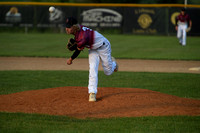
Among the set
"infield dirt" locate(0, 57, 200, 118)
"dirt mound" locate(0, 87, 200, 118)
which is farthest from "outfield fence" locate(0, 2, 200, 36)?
"dirt mound" locate(0, 87, 200, 118)

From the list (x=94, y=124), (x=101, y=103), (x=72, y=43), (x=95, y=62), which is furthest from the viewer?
(x=95, y=62)

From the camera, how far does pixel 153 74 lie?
1195 centimetres

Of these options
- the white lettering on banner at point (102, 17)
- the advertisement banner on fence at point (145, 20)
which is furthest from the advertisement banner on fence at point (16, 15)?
the advertisement banner on fence at point (145, 20)

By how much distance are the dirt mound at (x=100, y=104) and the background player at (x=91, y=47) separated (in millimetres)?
430

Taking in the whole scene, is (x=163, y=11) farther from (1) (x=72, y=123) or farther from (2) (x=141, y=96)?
(1) (x=72, y=123)

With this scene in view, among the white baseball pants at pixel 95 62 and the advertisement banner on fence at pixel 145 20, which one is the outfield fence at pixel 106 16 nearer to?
the advertisement banner on fence at pixel 145 20

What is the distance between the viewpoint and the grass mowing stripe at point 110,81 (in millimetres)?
9383

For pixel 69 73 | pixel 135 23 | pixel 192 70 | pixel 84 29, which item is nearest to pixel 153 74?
pixel 192 70

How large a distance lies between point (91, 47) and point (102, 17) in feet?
73.7

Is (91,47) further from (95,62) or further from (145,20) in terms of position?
(145,20)

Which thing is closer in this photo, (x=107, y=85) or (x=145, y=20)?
(x=107, y=85)

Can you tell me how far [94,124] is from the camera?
571cm

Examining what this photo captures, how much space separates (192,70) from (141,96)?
591 centimetres

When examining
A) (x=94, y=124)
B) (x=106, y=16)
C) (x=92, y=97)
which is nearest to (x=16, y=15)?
(x=106, y=16)
